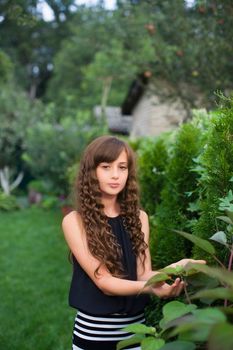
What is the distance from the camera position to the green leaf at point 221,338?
1006mm

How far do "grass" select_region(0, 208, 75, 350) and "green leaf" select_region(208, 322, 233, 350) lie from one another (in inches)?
135

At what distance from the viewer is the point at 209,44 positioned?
26.1ft

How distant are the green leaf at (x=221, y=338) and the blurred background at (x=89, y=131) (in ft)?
4.26

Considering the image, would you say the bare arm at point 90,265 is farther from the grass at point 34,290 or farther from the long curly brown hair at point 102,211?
the grass at point 34,290

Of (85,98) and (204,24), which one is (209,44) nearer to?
(204,24)

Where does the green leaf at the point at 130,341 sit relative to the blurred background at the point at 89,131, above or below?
above

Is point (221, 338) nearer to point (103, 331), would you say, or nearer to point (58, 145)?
point (103, 331)

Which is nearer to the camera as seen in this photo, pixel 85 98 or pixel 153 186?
pixel 153 186

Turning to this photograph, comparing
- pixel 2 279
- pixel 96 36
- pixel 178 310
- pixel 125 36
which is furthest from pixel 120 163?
pixel 96 36

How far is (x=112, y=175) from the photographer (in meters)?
2.19

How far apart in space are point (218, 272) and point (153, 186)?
341cm

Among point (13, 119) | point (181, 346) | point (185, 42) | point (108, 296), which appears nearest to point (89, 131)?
point (13, 119)

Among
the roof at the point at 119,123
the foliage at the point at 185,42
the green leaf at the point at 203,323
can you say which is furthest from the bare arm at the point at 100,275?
the roof at the point at 119,123

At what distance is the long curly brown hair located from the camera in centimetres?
212
